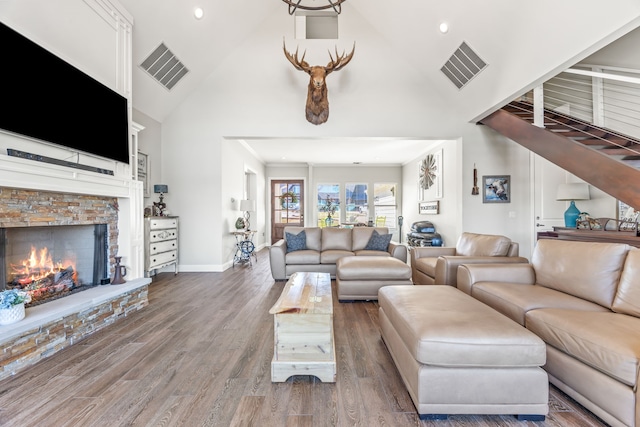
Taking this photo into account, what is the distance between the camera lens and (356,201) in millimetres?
9570

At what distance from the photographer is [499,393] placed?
1.43 metres

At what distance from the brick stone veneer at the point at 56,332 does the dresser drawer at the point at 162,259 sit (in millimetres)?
1227

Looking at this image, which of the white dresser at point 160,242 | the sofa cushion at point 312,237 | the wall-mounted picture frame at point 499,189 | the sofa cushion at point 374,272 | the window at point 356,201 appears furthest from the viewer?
the window at point 356,201

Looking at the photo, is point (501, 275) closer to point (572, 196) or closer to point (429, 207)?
point (572, 196)

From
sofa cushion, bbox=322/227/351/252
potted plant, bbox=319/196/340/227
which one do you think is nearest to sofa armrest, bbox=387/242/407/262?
sofa cushion, bbox=322/227/351/252

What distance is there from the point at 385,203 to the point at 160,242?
6.92 m

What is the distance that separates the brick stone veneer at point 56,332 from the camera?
73.7 inches

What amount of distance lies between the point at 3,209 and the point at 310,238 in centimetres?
356

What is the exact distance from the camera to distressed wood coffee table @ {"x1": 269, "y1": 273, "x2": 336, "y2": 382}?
178cm

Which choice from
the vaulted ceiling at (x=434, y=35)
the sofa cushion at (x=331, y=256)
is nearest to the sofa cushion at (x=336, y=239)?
the sofa cushion at (x=331, y=256)

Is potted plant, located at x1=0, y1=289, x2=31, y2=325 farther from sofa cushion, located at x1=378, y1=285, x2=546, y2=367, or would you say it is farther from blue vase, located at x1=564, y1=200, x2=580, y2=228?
blue vase, located at x1=564, y1=200, x2=580, y2=228

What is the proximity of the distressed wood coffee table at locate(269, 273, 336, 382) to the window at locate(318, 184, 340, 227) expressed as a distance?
25.0ft

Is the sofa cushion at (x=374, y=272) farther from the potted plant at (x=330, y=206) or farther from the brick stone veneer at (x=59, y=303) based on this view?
the potted plant at (x=330, y=206)

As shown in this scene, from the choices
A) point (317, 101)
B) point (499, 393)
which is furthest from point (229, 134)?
point (499, 393)
